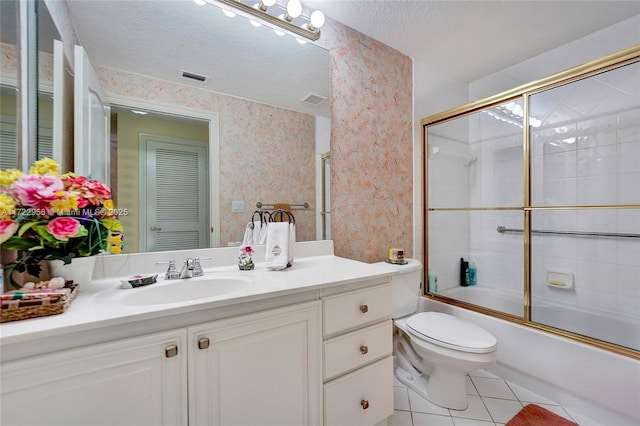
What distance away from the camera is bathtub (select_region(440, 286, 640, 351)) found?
1.64 meters

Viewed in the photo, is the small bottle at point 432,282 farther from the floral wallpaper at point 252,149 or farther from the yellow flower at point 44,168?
the yellow flower at point 44,168

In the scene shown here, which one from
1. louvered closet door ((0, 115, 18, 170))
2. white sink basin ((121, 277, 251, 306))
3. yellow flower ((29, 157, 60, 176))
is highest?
louvered closet door ((0, 115, 18, 170))

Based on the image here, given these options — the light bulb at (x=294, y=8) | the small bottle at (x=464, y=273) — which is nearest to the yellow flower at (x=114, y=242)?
the light bulb at (x=294, y=8)

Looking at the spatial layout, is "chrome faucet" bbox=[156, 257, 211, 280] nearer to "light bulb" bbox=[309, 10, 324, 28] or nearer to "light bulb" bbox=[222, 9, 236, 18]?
"light bulb" bbox=[222, 9, 236, 18]

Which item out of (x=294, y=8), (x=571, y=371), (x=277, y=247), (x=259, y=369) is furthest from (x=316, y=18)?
(x=571, y=371)

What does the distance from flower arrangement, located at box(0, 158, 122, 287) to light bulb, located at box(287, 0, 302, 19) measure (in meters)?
1.22

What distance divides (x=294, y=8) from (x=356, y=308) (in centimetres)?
151

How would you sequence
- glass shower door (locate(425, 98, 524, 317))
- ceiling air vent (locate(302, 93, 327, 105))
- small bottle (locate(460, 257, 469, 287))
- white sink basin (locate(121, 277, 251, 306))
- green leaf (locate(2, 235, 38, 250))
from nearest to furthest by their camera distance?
green leaf (locate(2, 235, 38, 250)) → white sink basin (locate(121, 277, 251, 306)) → ceiling air vent (locate(302, 93, 327, 105)) → glass shower door (locate(425, 98, 524, 317)) → small bottle (locate(460, 257, 469, 287))

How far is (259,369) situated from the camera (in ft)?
2.94

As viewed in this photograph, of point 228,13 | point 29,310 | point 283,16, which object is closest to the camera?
point 29,310

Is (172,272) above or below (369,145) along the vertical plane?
below

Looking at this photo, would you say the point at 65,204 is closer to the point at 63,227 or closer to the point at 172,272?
the point at 63,227

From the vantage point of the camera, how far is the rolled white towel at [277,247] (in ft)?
4.10

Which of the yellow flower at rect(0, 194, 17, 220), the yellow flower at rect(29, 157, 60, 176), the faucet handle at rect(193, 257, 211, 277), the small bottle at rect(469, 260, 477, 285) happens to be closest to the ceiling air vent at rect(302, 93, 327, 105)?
the faucet handle at rect(193, 257, 211, 277)
